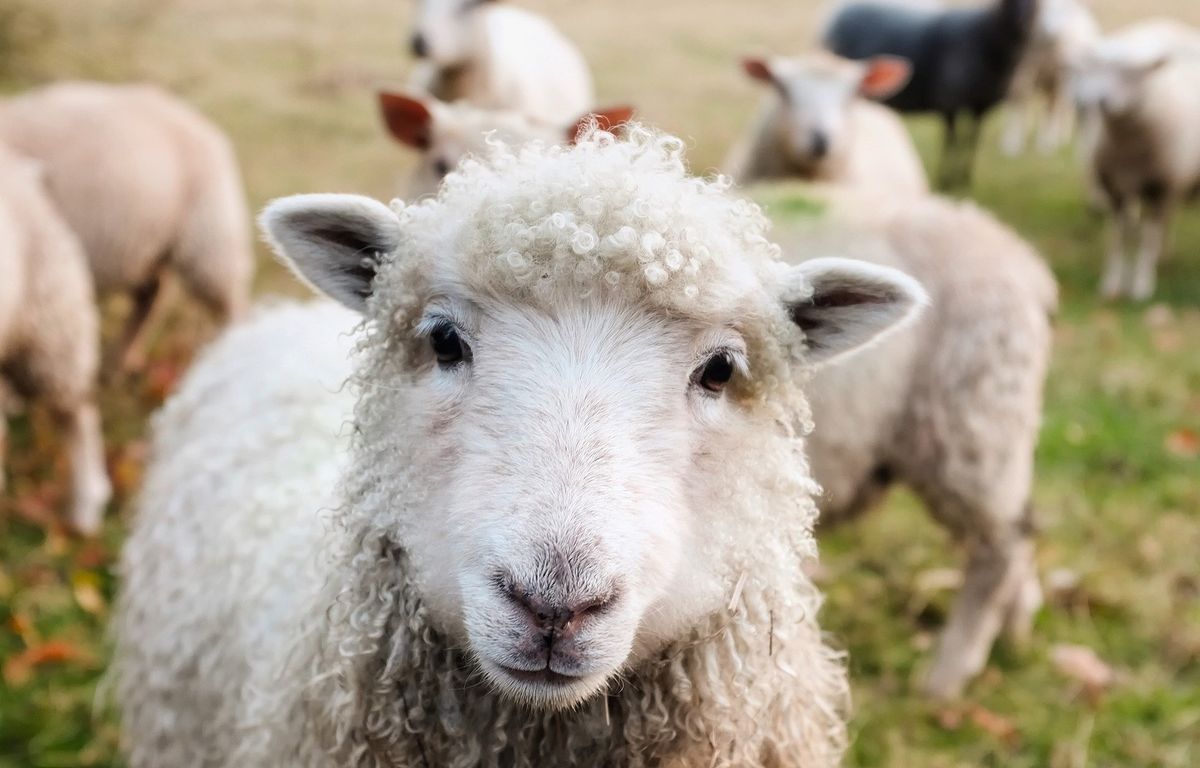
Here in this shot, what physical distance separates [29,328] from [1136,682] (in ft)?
14.7

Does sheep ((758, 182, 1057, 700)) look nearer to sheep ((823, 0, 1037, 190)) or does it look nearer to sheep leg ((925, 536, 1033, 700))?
sheep leg ((925, 536, 1033, 700))

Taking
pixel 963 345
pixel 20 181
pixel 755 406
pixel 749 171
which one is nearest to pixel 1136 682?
pixel 963 345

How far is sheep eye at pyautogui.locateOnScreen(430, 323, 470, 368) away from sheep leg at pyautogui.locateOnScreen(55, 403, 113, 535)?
3.35 meters

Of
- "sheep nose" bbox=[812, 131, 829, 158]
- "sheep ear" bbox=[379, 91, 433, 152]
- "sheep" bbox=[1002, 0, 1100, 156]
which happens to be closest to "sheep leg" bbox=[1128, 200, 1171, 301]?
"sheep" bbox=[1002, 0, 1100, 156]

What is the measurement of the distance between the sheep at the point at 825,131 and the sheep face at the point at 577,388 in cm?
418

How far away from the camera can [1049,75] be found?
40.8ft

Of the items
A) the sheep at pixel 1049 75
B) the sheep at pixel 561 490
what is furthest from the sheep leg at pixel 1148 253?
the sheep at pixel 561 490

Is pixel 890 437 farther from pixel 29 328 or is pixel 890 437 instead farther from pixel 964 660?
pixel 29 328

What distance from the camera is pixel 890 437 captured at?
3461 millimetres

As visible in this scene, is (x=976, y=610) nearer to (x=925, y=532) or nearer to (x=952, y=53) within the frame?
(x=925, y=532)

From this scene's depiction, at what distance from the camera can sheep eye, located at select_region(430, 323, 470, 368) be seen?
5.39 ft

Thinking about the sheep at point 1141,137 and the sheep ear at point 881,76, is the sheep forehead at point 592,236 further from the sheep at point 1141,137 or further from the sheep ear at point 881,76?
the sheep at point 1141,137

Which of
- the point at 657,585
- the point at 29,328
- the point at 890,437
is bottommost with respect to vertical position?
the point at 29,328

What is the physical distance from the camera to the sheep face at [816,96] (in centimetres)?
571
